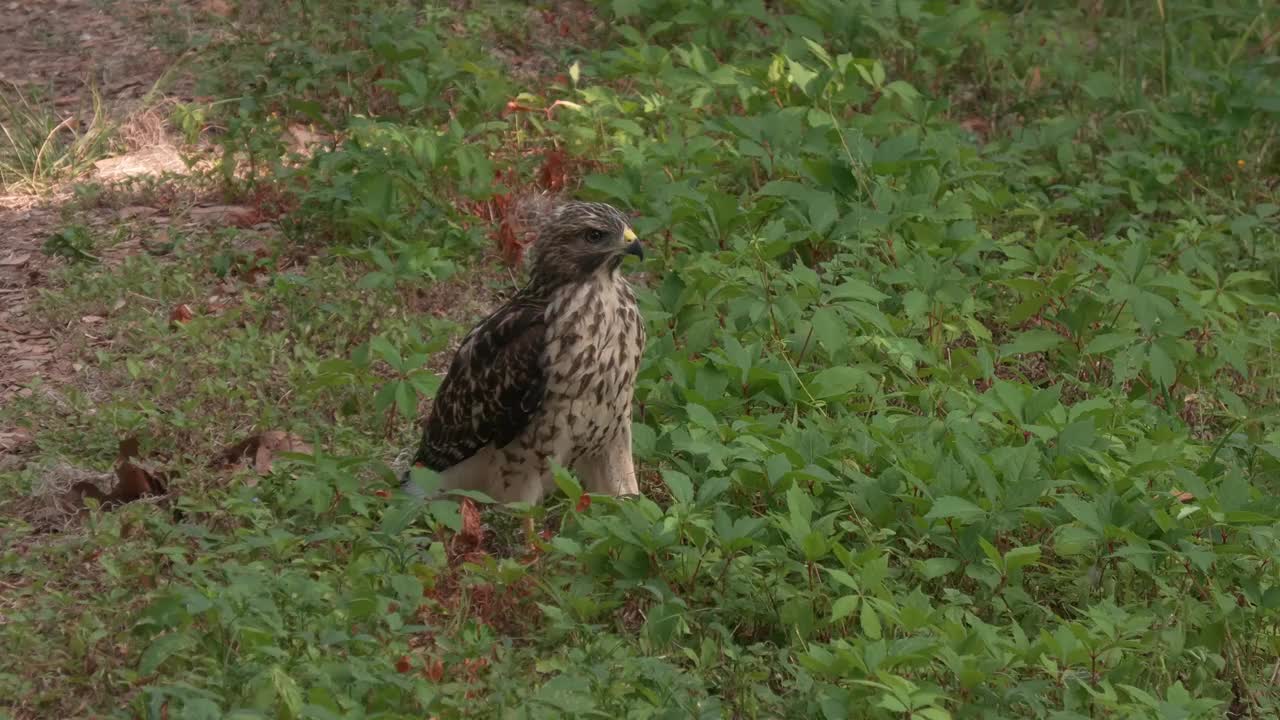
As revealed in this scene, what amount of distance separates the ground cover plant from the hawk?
22 cm

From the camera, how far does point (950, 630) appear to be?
4.95m

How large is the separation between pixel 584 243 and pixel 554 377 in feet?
1.67

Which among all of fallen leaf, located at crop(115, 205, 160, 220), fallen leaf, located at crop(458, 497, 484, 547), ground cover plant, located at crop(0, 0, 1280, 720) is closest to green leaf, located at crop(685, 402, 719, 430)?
ground cover plant, located at crop(0, 0, 1280, 720)

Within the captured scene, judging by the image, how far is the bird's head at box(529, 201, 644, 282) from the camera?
584cm

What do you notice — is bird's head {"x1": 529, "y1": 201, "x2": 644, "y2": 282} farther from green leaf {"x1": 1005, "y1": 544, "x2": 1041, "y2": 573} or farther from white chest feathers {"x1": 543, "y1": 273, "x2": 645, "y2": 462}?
green leaf {"x1": 1005, "y1": 544, "x2": 1041, "y2": 573}

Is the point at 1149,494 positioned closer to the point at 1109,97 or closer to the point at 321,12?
the point at 1109,97

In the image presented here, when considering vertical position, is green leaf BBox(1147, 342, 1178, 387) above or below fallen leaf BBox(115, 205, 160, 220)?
above

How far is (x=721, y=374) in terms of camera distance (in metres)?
6.38

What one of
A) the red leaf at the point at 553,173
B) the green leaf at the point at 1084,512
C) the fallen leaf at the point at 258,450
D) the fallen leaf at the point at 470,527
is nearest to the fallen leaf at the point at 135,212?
the red leaf at the point at 553,173

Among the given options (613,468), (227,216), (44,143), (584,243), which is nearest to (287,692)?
(613,468)

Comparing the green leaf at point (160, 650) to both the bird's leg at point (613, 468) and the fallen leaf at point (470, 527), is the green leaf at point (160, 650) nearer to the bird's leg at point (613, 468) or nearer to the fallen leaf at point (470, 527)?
the fallen leaf at point (470, 527)

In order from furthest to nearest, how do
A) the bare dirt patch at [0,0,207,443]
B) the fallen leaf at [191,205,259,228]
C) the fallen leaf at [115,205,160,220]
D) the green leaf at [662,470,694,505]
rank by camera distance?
the fallen leaf at [115,205,160,220] < the fallen leaf at [191,205,259,228] < the bare dirt patch at [0,0,207,443] < the green leaf at [662,470,694,505]

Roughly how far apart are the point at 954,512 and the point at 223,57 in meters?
5.73

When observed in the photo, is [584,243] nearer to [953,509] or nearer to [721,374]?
[721,374]
